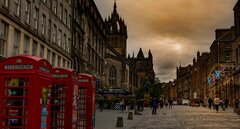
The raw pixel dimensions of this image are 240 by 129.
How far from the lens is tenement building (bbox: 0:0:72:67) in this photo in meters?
25.3

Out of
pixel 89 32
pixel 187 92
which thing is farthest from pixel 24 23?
pixel 187 92

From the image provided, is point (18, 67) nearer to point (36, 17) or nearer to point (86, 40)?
point (36, 17)

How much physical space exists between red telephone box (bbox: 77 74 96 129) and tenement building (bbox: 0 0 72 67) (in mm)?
11868

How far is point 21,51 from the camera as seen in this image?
28.0 m

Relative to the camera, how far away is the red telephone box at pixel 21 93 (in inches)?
348

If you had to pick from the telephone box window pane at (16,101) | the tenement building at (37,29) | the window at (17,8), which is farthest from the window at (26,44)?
the telephone box window pane at (16,101)

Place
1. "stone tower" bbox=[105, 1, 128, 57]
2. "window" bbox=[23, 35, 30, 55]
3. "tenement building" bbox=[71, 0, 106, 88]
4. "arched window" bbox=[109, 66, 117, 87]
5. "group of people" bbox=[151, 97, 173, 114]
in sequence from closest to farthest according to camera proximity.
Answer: "window" bbox=[23, 35, 30, 55]
"group of people" bbox=[151, 97, 173, 114]
"tenement building" bbox=[71, 0, 106, 88]
"arched window" bbox=[109, 66, 117, 87]
"stone tower" bbox=[105, 1, 128, 57]

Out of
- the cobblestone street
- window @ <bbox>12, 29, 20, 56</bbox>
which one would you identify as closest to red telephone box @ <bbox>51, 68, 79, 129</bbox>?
the cobblestone street

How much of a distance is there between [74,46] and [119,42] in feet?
227

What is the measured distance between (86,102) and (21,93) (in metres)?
5.05

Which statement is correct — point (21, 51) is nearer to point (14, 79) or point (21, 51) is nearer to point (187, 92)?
point (14, 79)

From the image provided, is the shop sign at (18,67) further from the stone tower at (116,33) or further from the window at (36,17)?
the stone tower at (116,33)

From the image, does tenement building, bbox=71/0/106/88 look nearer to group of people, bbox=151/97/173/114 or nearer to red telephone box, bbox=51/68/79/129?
group of people, bbox=151/97/173/114

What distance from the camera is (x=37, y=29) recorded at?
32.0 metres
